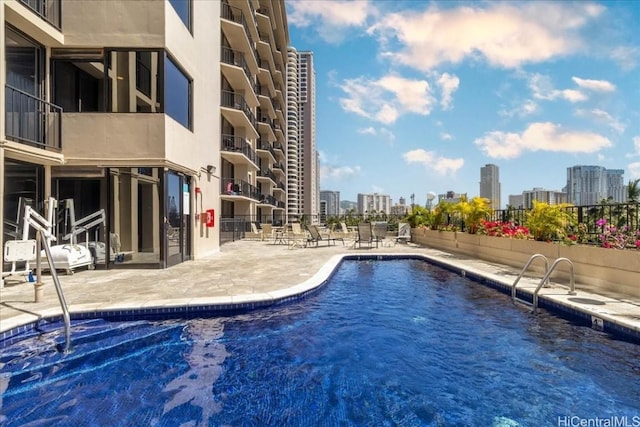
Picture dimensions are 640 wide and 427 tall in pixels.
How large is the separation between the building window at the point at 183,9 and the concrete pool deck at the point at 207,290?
6491mm

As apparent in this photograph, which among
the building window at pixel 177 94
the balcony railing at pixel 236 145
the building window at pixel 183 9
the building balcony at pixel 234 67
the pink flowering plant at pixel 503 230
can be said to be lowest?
the pink flowering plant at pixel 503 230

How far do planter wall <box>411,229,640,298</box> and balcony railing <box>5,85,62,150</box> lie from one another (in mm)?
10831

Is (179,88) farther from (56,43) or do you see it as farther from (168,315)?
(168,315)

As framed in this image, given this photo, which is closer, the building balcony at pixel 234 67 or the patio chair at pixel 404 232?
the patio chair at pixel 404 232

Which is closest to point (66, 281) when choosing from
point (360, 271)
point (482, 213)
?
point (360, 271)

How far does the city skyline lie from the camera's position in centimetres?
1077

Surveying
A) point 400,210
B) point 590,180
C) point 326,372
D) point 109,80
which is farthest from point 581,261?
point 590,180

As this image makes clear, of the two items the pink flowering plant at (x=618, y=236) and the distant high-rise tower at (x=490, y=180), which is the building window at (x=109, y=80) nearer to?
the pink flowering plant at (x=618, y=236)

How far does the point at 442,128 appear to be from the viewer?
22.4 meters

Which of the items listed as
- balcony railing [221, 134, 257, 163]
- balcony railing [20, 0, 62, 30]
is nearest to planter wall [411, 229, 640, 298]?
balcony railing [20, 0, 62, 30]

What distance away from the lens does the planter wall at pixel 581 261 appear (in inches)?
220

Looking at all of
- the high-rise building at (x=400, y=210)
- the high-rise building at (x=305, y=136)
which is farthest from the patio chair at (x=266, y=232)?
the high-rise building at (x=305, y=136)

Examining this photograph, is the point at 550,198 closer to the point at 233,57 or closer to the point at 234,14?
the point at 233,57

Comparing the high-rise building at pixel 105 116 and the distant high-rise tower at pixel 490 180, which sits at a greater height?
the distant high-rise tower at pixel 490 180
